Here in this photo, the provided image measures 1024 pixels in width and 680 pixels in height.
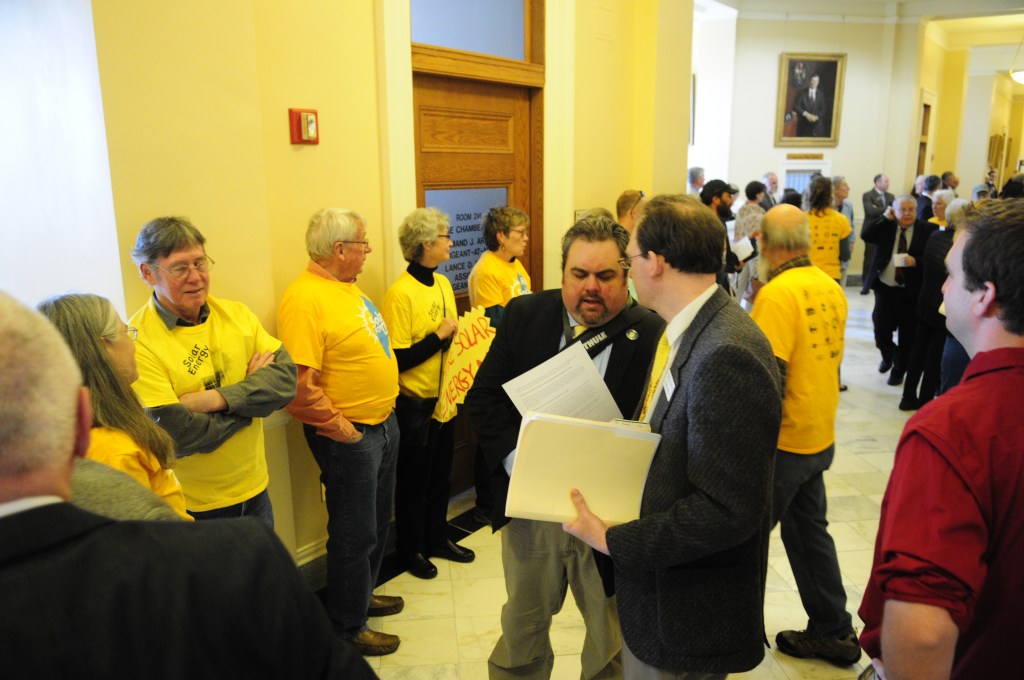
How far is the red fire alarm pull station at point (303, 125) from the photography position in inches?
118

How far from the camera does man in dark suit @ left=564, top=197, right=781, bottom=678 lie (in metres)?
1.51

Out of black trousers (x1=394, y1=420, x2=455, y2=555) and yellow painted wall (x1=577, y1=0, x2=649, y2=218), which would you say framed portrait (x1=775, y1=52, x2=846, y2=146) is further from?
black trousers (x1=394, y1=420, x2=455, y2=555)

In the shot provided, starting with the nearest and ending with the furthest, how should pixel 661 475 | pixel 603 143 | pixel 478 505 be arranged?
pixel 661 475
pixel 478 505
pixel 603 143

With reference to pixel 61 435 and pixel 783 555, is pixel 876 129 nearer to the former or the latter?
pixel 783 555

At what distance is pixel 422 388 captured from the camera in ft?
11.1

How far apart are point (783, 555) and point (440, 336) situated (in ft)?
→ 6.70

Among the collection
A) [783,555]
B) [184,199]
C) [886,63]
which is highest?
[886,63]

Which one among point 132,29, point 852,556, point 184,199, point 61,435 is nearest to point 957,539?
point 61,435

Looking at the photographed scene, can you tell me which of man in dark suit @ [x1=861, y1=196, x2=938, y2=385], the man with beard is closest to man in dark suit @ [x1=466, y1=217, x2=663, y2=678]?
the man with beard

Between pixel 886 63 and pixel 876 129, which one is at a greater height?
pixel 886 63

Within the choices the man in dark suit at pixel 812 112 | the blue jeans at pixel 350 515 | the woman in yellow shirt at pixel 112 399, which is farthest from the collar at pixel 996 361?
the man in dark suit at pixel 812 112

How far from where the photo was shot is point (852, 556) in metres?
3.65

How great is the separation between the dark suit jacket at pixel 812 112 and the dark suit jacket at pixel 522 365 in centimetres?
1103

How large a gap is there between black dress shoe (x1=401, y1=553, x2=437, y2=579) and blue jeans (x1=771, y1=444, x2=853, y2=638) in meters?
1.60
